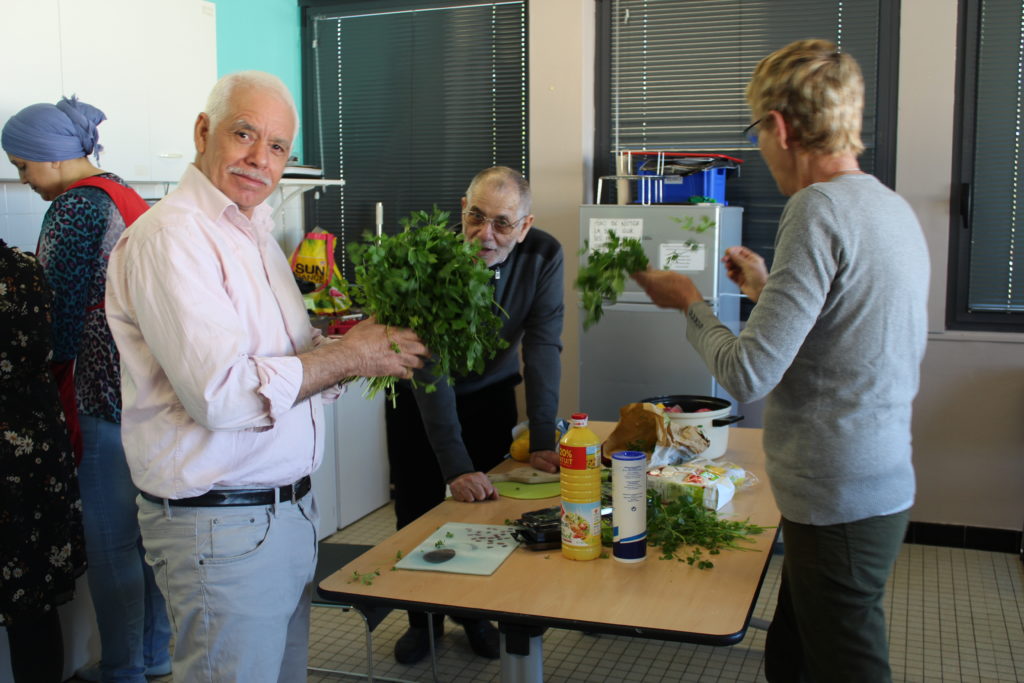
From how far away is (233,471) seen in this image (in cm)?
167

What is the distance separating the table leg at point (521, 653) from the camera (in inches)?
67.7

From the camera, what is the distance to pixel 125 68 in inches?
141

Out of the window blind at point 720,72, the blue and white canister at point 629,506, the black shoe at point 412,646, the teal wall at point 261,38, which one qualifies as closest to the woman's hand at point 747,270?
the blue and white canister at point 629,506

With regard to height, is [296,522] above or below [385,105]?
below

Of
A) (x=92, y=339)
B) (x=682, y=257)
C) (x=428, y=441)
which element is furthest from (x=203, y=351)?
(x=682, y=257)

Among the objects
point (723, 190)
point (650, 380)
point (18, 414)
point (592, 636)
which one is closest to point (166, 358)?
point (18, 414)

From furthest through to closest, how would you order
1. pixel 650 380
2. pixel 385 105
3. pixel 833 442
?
1. pixel 385 105
2. pixel 650 380
3. pixel 833 442

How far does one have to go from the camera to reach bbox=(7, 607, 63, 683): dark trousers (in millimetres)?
2551

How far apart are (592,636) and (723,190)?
2.23m

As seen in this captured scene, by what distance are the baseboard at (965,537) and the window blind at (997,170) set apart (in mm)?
998

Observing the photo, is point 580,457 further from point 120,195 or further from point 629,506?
point 120,195

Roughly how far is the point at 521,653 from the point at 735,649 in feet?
5.99

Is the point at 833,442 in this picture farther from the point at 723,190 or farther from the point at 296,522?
the point at 723,190

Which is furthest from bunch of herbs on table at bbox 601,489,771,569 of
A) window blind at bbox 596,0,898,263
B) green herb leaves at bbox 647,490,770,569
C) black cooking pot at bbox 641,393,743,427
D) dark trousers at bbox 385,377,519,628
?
window blind at bbox 596,0,898,263
